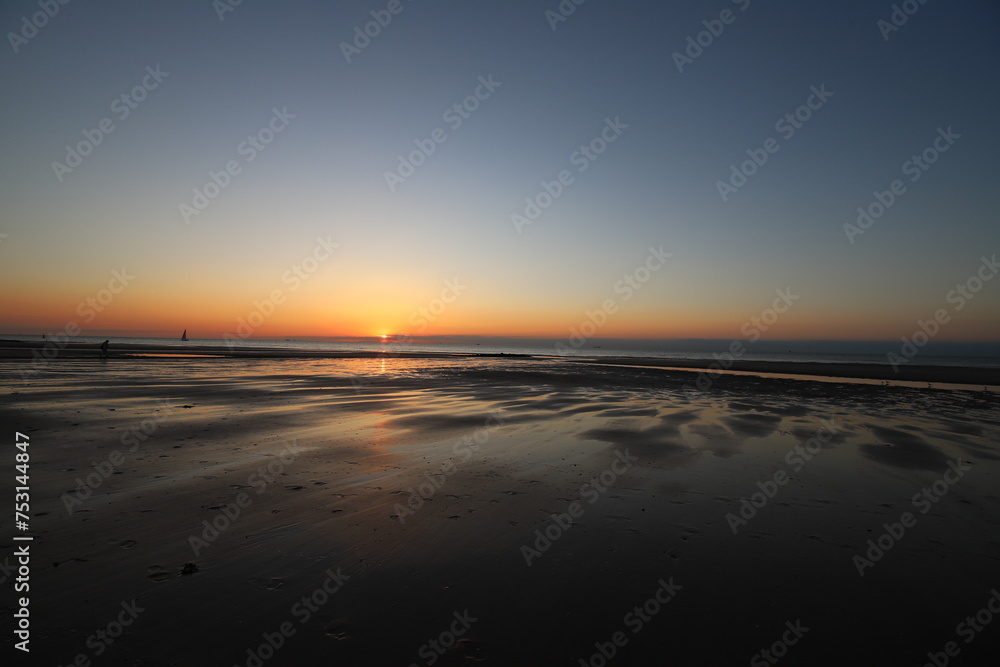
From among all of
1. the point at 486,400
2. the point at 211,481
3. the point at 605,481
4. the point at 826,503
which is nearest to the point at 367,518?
the point at 211,481

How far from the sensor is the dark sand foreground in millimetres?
3568

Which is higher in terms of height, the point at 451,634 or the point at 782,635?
the point at 451,634

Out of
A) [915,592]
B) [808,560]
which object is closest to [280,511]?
[808,560]

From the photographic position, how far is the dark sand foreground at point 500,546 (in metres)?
3.57

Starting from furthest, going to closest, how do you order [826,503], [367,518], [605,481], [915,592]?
[605,481] < [826,503] < [367,518] < [915,592]

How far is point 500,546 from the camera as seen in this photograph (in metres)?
5.23

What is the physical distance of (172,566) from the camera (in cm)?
451

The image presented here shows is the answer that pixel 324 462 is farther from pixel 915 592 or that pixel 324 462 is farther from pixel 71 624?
pixel 915 592

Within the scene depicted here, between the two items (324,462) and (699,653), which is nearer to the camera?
(699,653)

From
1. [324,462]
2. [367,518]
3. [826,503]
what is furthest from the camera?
[324,462]

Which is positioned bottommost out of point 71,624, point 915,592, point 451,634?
point 915,592

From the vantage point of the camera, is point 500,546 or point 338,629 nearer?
point 338,629

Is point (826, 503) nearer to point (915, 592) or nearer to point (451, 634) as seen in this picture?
point (915, 592)

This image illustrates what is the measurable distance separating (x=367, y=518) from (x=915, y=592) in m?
5.99
